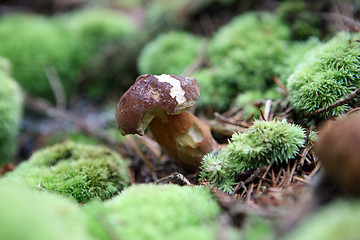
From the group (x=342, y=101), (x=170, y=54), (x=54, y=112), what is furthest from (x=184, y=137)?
(x=54, y=112)

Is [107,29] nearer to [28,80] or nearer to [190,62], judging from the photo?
[28,80]

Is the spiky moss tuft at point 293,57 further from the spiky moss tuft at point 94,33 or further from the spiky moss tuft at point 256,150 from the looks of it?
the spiky moss tuft at point 94,33

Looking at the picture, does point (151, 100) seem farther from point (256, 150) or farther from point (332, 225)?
point (332, 225)

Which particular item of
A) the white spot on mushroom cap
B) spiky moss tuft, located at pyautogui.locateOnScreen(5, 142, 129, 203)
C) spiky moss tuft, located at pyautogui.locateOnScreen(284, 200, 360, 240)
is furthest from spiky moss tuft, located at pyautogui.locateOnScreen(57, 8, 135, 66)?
spiky moss tuft, located at pyautogui.locateOnScreen(284, 200, 360, 240)

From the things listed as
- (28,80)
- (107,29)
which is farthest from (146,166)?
(107,29)

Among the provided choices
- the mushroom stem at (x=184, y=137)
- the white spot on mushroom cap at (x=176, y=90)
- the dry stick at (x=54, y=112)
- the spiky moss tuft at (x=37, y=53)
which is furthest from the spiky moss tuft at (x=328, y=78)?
the spiky moss tuft at (x=37, y=53)

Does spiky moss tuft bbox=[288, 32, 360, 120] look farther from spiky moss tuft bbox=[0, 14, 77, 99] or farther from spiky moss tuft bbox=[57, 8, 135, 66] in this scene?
spiky moss tuft bbox=[0, 14, 77, 99]

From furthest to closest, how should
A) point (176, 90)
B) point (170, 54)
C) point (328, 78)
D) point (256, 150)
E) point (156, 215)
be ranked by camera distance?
point (170, 54) → point (328, 78) → point (176, 90) → point (256, 150) → point (156, 215)
